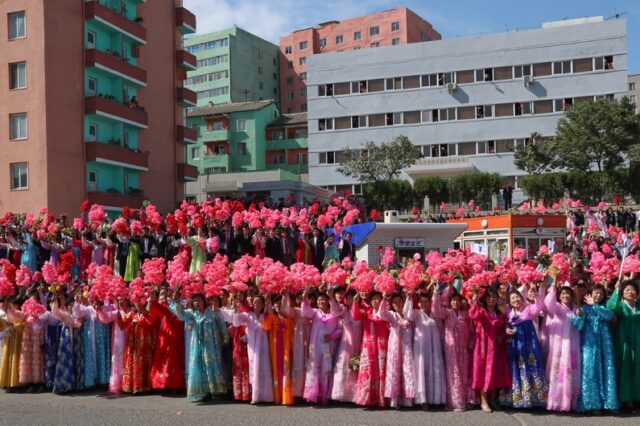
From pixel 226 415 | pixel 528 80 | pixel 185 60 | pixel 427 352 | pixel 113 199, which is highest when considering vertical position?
pixel 185 60

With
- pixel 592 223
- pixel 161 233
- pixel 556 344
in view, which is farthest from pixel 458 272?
pixel 592 223

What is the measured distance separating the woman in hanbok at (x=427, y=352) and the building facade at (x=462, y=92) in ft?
117

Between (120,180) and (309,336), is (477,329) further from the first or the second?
(120,180)

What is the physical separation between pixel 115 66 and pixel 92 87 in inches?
55.4

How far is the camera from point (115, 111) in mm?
31797

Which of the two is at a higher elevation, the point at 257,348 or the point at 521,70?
the point at 521,70

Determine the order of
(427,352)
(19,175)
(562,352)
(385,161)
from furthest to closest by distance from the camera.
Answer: (385,161) < (19,175) < (427,352) < (562,352)

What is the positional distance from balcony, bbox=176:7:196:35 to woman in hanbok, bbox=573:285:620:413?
1329 inches

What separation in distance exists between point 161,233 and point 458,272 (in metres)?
9.09

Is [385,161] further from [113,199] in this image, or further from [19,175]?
[19,175]

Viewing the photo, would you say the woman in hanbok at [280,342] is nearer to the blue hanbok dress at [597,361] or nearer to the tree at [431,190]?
the blue hanbok dress at [597,361]

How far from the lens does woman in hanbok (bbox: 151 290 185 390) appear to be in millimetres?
10438

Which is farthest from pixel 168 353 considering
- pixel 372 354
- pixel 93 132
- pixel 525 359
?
pixel 93 132

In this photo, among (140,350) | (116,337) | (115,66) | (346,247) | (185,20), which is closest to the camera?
(140,350)
